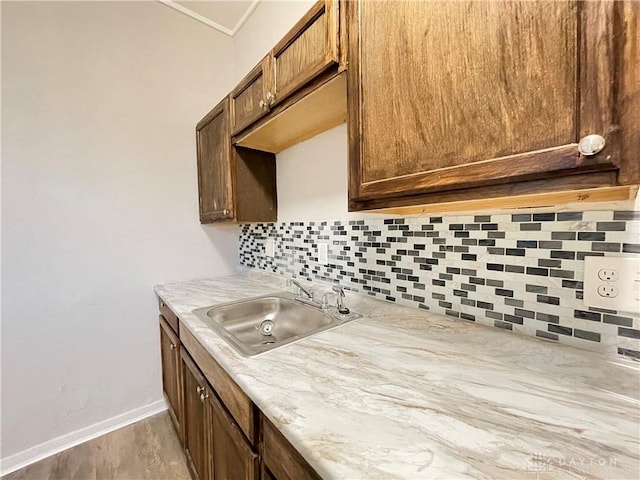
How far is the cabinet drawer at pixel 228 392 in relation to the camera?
67 cm

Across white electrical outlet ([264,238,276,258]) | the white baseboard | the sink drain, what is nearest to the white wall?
the white baseboard

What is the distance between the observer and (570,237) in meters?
0.69

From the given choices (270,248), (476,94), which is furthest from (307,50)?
(270,248)

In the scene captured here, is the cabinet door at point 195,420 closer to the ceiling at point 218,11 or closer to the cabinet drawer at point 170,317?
the cabinet drawer at point 170,317

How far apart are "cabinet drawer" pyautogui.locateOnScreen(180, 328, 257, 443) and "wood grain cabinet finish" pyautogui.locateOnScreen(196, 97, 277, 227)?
0.79 metres

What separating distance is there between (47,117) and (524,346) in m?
2.35

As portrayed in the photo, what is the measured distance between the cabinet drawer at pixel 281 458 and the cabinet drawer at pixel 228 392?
0.16 ft

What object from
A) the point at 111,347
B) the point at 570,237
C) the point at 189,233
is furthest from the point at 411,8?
the point at 111,347

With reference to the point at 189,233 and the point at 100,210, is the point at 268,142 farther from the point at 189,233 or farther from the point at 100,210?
the point at 100,210

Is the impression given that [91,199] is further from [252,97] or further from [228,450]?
[228,450]

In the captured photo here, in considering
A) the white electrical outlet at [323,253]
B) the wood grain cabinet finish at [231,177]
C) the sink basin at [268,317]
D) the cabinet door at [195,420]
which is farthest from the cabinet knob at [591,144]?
the wood grain cabinet finish at [231,177]

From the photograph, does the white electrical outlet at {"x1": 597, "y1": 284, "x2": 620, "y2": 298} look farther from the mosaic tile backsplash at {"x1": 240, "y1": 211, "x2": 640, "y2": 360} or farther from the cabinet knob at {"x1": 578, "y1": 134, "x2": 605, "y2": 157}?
A: the cabinet knob at {"x1": 578, "y1": 134, "x2": 605, "y2": 157}

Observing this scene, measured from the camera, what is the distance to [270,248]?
1.83 m

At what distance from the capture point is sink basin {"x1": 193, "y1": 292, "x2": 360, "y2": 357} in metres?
1.15
